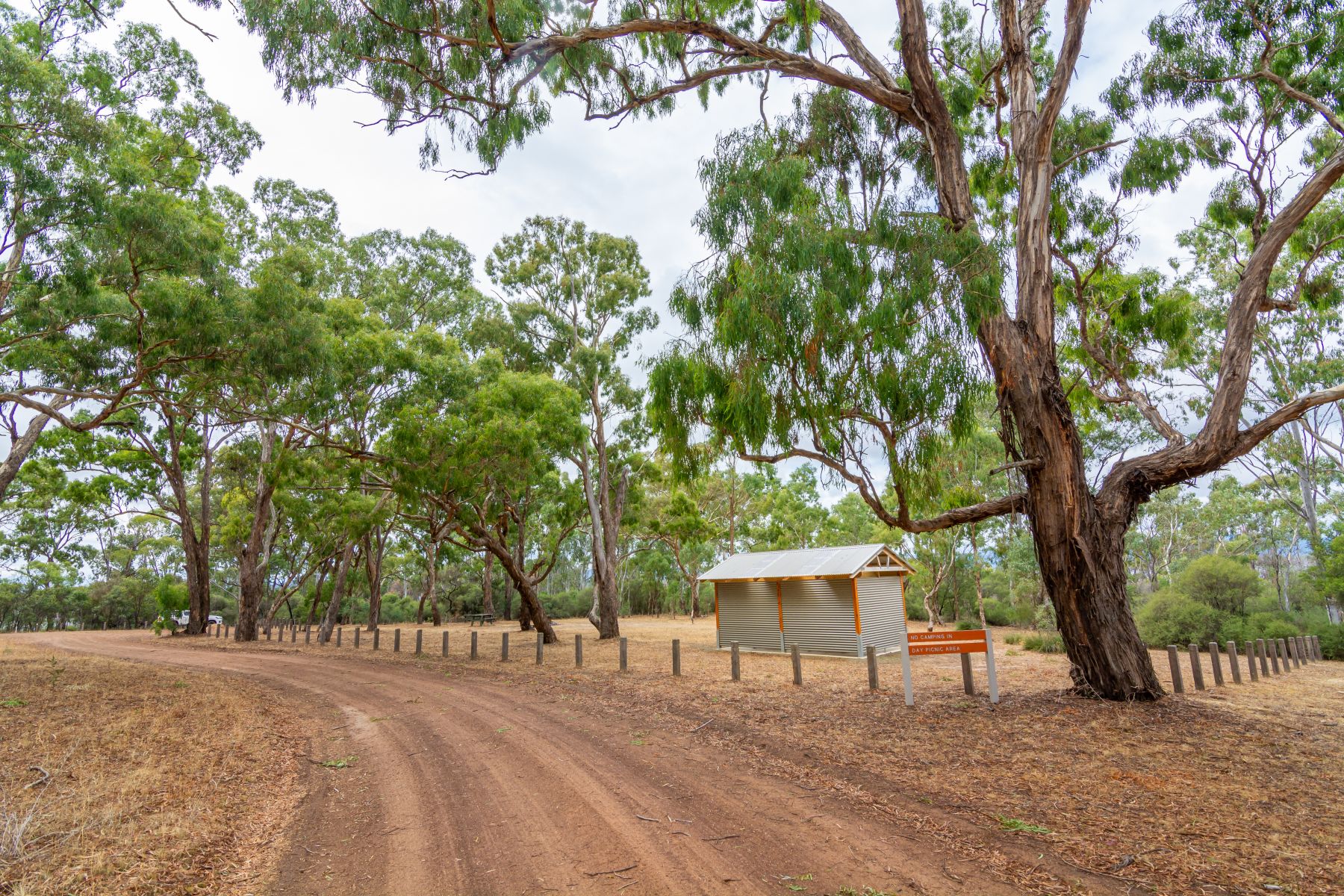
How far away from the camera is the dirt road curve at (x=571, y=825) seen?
3.78 metres

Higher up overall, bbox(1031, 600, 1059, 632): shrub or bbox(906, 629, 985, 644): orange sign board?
bbox(906, 629, 985, 644): orange sign board

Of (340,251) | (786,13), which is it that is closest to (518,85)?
(786,13)

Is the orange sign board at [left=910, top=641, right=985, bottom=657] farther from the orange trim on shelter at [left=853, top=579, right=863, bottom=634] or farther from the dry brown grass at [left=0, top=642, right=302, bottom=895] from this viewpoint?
the orange trim on shelter at [left=853, top=579, right=863, bottom=634]

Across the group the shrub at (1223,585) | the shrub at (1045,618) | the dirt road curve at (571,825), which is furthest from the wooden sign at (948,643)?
the shrub at (1223,585)

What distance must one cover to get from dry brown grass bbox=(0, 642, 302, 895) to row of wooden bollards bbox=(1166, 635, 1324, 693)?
10.9 metres

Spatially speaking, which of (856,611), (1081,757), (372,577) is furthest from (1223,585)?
(372,577)

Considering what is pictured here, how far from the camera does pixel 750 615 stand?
18.6 m

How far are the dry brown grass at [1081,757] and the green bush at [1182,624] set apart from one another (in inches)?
265

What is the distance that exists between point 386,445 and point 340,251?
12.0 metres

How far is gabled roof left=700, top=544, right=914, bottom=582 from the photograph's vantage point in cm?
1667

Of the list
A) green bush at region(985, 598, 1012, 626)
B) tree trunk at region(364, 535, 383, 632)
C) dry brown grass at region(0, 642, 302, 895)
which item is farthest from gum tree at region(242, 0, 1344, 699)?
green bush at region(985, 598, 1012, 626)

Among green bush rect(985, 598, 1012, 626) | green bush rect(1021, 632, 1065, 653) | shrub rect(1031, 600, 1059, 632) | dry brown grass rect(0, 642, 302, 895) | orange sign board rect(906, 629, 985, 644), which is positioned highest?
orange sign board rect(906, 629, 985, 644)

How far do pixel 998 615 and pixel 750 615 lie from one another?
2067 cm

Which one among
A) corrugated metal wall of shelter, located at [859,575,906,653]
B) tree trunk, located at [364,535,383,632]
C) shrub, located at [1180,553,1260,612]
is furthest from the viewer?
tree trunk, located at [364,535,383,632]
